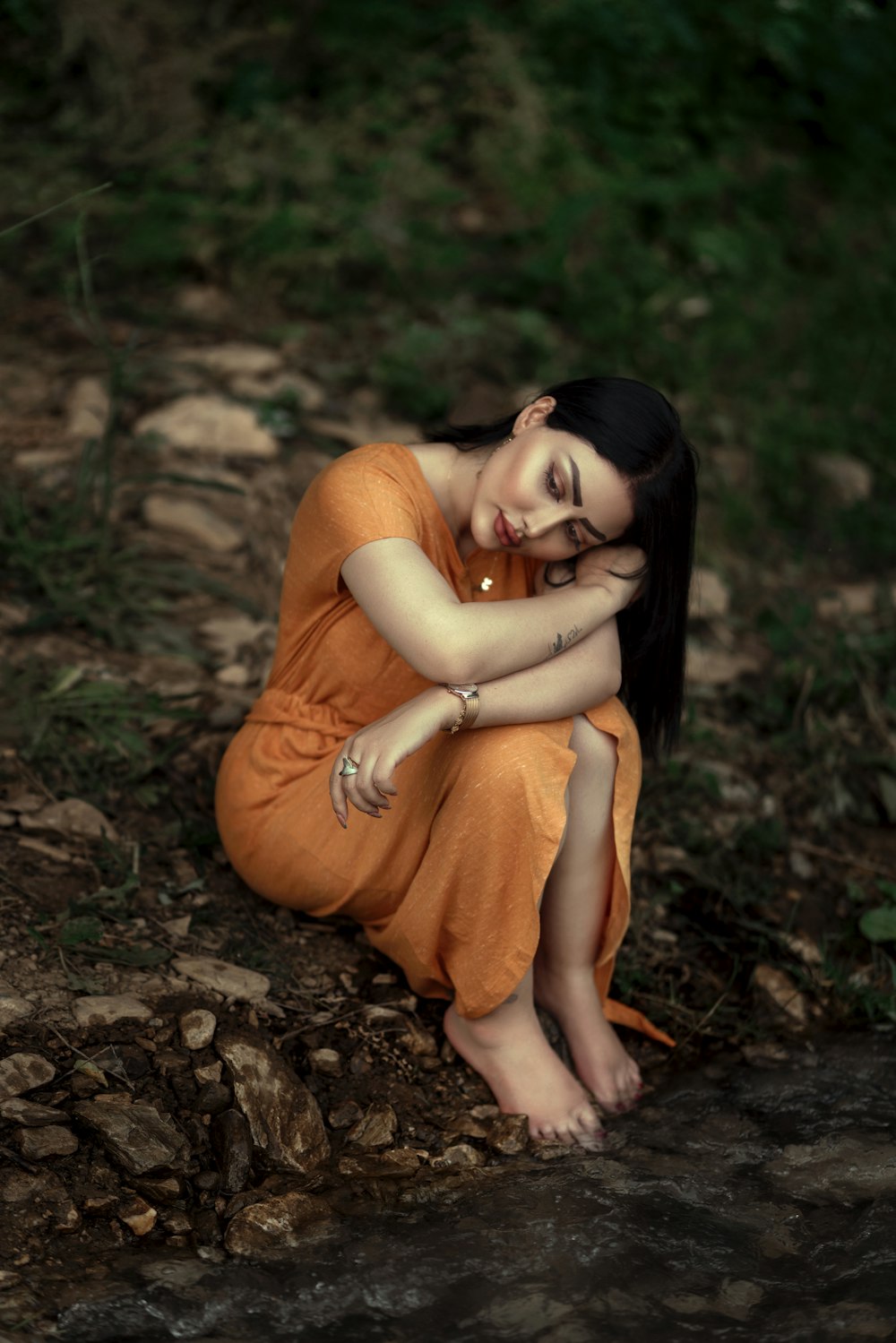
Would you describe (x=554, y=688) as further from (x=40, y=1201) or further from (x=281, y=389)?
(x=281, y=389)

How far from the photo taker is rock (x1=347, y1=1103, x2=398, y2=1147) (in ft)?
5.92

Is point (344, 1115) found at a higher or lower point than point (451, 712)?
lower

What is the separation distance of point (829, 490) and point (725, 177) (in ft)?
3.99

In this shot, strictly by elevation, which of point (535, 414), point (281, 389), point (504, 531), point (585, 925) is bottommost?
point (585, 925)

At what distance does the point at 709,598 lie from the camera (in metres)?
3.28

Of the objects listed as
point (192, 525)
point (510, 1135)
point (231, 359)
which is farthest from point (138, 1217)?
point (231, 359)

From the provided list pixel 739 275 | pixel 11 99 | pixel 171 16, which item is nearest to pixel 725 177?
pixel 739 275

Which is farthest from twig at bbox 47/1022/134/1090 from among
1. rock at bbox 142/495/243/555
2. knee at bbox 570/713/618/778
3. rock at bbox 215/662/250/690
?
rock at bbox 142/495/243/555

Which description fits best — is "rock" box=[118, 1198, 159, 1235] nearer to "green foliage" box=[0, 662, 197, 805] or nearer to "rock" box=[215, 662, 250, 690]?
"green foliage" box=[0, 662, 197, 805]

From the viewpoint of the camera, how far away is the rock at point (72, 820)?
2.12 m

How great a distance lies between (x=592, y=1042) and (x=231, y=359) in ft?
7.06

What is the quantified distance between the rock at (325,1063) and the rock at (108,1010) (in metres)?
0.24

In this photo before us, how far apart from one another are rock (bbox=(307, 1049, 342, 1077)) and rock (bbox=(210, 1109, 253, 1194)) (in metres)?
0.17

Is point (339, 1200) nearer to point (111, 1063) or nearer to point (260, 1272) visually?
point (260, 1272)
